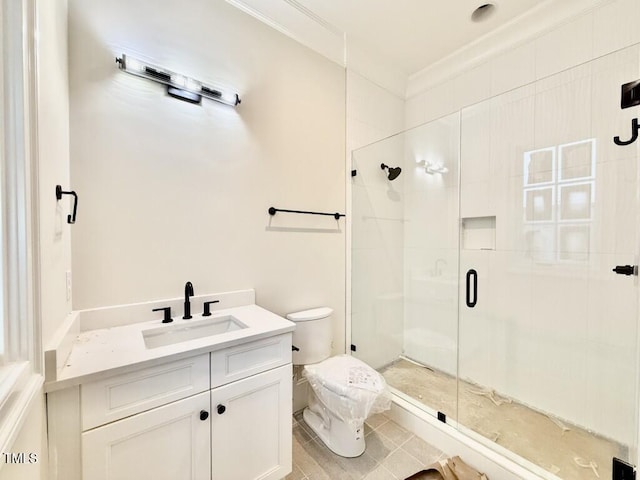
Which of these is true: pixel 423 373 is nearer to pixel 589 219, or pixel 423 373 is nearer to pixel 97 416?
pixel 589 219

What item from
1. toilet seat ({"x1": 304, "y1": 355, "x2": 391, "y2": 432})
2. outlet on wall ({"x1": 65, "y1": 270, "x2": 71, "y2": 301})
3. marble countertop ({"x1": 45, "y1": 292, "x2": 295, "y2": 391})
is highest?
outlet on wall ({"x1": 65, "y1": 270, "x2": 71, "y2": 301})

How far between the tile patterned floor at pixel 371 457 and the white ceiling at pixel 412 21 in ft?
9.25

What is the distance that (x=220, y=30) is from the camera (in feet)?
5.23

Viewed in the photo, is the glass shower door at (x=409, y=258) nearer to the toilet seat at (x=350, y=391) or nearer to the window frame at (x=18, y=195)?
the toilet seat at (x=350, y=391)

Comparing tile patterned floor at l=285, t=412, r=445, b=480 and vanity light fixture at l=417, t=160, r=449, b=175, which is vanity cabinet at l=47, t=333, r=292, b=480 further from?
vanity light fixture at l=417, t=160, r=449, b=175

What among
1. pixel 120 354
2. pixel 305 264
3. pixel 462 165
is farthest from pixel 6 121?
pixel 462 165

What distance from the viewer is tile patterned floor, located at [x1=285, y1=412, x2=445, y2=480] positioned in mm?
1472

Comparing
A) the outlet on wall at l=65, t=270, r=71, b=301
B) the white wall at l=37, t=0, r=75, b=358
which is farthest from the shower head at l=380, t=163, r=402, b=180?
the outlet on wall at l=65, t=270, r=71, b=301

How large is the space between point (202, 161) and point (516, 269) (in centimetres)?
221

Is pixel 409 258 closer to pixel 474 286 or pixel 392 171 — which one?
pixel 474 286

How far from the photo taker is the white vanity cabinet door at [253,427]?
113 cm

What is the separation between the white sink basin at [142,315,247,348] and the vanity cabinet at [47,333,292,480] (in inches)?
11.0

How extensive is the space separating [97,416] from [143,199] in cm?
91

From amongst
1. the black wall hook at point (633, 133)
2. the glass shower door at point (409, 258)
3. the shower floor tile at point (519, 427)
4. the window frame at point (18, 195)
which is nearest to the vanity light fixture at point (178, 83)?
the window frame at point (18, 195)
